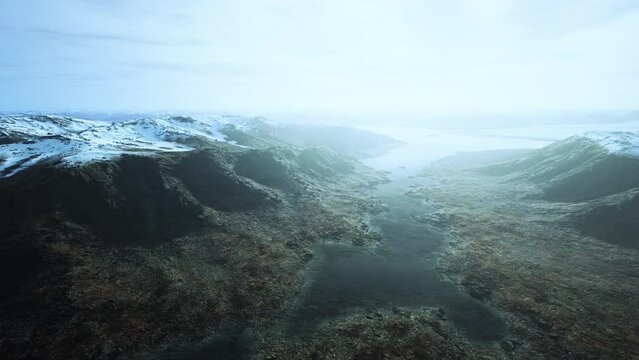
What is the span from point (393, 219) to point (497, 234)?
1011 inches

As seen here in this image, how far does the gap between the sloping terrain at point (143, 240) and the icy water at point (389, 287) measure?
417 cm

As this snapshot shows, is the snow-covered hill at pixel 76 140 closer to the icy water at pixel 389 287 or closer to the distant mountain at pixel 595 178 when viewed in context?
the icy water at pixel 389 287

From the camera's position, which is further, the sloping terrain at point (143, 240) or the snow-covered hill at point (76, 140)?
the snow-covered hill at point (76, 140)

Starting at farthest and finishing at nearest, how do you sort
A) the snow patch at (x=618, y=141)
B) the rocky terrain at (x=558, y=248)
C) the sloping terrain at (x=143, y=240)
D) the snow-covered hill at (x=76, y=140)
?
1. the snow patch at (x=618, y=141)
2. the snow-covered hill at (x=76, y=140)
3. the rocky terrain at (x=558, y=248)
4. the sloping terrain at (x=143, y=240)

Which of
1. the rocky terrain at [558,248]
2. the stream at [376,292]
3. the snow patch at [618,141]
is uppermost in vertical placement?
the snow patch at [618,141]

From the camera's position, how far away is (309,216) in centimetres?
9294

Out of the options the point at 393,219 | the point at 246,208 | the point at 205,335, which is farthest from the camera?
the point at 393,219

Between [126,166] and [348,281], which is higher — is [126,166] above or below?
above

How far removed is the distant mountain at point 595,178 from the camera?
262 feet

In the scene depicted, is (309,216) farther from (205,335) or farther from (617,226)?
(617,226)

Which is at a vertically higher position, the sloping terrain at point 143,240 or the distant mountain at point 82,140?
the distant mountain at point 82,140

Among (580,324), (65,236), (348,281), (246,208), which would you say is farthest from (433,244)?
(65,236)

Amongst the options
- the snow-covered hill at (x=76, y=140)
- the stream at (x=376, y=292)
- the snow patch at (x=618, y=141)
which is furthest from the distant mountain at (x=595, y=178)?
the snow-covered hill at (x=76, y=140)

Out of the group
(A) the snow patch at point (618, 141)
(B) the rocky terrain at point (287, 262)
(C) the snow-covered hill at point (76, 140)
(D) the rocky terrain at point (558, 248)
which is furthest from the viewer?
(A) the snow patch at point (618, 141)
